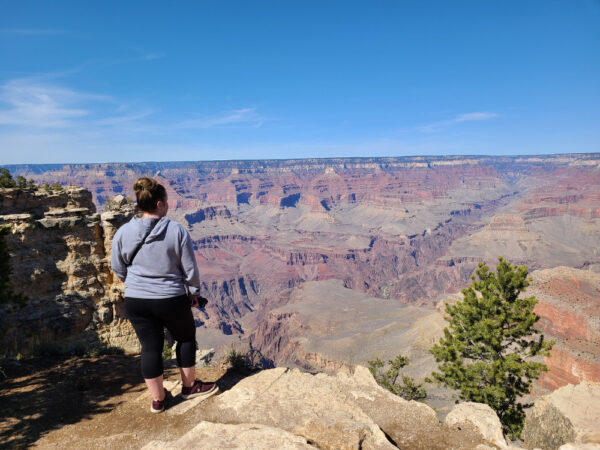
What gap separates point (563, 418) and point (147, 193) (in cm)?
745

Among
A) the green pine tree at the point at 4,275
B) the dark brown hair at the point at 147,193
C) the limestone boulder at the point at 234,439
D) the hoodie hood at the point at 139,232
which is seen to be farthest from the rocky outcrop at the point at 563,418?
the green pine tree at the point at 4,275

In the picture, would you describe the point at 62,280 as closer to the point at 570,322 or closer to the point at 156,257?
the point at 156,257

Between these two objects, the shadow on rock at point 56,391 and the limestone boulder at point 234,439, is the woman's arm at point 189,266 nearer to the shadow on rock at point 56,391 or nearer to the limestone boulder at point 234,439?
the limestone boulder at point 234,439

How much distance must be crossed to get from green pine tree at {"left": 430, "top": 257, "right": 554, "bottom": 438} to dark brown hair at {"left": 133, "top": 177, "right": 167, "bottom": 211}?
514 inches

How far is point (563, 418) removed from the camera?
5.39 m

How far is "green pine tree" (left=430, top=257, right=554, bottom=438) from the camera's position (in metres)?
13.0

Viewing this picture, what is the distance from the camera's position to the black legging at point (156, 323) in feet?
13.4

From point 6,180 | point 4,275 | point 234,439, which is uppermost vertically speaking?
point 6,180

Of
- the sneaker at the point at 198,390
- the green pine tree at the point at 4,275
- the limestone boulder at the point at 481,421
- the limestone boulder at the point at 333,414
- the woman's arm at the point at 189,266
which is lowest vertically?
the limestone boulder at the point at 481,421

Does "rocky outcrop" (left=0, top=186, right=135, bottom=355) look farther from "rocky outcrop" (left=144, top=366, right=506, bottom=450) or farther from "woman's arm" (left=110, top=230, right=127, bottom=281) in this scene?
"woman's arm" (left=110, top=230, right=127, bottom=281)

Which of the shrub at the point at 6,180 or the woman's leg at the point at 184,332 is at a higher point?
the shrub at the point at 6,180

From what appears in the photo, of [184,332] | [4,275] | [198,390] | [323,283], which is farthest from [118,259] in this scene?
[323,283]

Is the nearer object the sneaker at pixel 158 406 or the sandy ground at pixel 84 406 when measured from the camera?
the sandy ground at pixel 84 406

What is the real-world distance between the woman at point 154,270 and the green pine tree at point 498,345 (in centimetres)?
1269
